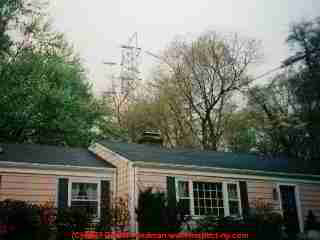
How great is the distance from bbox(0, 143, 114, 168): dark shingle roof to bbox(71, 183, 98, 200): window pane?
689mm

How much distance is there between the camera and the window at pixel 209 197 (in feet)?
45.5

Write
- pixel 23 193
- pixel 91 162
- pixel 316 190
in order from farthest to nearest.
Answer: pixel 316 190
pixel 91 162
pixel 23 193

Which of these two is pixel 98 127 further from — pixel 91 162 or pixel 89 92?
pixel 91 162

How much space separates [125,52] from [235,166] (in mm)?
13589

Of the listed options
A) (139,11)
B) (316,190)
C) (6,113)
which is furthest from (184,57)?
(316,190)

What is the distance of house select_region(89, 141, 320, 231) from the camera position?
529 inches

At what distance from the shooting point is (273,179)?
15.7 meters

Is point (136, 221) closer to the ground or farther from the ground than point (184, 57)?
closer to the ground

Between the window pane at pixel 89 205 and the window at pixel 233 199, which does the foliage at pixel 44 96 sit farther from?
the window at pixel 233 199

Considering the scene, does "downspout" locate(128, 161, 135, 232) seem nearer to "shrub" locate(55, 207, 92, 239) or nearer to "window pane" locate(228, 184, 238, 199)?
"shrub" locate(55, 207, 92, 239)

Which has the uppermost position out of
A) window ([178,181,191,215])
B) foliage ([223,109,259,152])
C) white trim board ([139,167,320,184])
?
foliage ([223,109,259,152])

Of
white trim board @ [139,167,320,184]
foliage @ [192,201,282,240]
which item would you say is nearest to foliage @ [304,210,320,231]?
white trim board @ [139,167,320,184]

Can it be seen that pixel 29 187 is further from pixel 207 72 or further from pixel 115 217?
pixel 207 72

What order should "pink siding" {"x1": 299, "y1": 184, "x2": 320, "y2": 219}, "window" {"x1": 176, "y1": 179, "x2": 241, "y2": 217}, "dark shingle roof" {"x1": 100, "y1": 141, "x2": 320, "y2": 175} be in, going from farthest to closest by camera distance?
1. "pink siding" {"x1": 299, "y1": 184, "x2": 320, "y2": 219}
2. "dark shingle roof" {"x1": 100, "y1": 141, "x2": 320, "y2": 175}
3. "window" {"x1": 176, "y1": 179, "x2": 241, "y2": 217}
